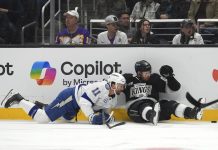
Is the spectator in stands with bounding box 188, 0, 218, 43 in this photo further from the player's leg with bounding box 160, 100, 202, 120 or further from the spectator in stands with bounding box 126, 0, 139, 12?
the player's leg with bounding box 160, 100, 202, 120

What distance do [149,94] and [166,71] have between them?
1.19 feet

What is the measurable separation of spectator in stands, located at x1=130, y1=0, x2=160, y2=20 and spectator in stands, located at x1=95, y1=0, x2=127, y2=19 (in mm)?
464

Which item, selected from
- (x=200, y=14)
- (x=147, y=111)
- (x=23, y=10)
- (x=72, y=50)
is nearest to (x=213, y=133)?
(x=147, y=111)

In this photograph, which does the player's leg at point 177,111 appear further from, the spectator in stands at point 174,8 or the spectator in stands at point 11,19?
the spectator in stands at point 11,19

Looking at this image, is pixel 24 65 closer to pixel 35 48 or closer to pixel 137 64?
pixel 35 48

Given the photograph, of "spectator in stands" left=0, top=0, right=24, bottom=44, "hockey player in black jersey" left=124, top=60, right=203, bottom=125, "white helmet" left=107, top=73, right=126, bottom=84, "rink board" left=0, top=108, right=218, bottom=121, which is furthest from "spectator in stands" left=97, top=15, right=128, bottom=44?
"spectator in stands" left=0, top=0, right=24, bottom=44

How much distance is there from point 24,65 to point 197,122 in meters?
2.30

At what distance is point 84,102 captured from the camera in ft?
22.4

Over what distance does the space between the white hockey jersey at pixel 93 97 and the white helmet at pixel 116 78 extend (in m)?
0.10

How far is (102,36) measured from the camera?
768 cm

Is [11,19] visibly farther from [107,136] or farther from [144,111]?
[107,136]

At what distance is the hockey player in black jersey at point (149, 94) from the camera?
6898mm

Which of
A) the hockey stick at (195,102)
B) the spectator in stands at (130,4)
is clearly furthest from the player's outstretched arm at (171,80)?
the spectator in stands at (130,4)

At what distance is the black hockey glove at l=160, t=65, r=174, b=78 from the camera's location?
7188mm
